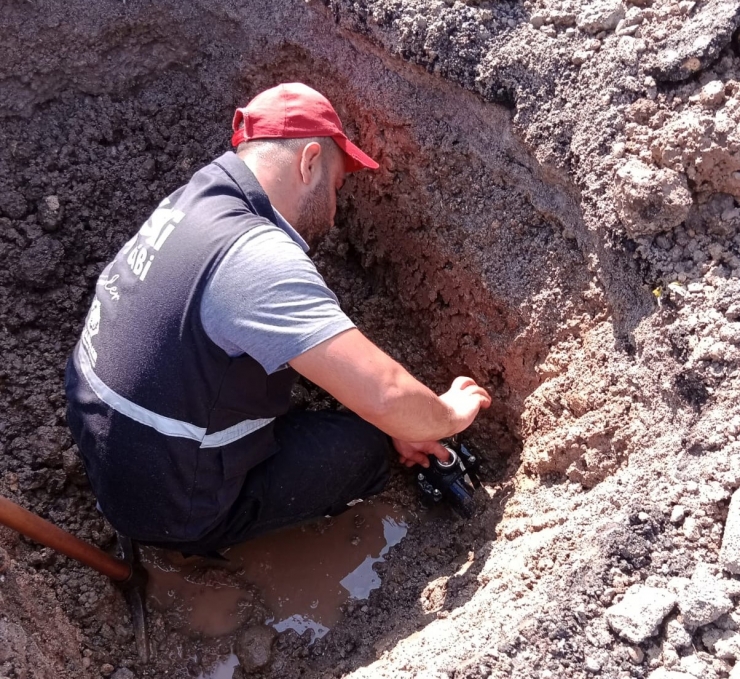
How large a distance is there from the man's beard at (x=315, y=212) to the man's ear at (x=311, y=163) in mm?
27

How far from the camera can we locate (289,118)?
1769 millimetres

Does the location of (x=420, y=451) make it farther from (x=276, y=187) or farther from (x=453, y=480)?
(x=276, y=187)

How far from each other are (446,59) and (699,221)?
3.00ft

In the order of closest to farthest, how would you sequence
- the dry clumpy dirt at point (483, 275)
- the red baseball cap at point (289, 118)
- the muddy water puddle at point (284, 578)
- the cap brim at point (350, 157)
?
the dry clumpy dirt at point (483, 275) → the red baseball cap at point (289, 118) → the cap brim at point (350, 157) → the muddy water puddle at point (284, 578)

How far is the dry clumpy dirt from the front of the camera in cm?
147

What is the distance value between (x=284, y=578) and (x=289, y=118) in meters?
1.46

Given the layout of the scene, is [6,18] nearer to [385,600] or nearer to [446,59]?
[446,59]

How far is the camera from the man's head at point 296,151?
1740mm

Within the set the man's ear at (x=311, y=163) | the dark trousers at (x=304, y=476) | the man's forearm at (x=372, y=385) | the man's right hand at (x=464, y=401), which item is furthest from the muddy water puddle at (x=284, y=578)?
the man's ear at (x=311, y=163)

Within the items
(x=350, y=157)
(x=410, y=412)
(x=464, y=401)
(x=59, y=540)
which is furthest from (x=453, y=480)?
(x=59, y=540)

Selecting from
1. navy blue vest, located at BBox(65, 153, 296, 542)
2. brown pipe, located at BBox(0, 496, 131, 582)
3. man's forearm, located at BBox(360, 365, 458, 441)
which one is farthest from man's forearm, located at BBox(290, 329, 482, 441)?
brown pipe, located at BBox(0, 496, 131, 582)

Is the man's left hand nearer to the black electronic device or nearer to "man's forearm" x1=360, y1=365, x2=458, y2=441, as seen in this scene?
the black electronic device

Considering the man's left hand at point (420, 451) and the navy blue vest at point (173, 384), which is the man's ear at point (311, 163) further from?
the man's left hand at point (420, 451)

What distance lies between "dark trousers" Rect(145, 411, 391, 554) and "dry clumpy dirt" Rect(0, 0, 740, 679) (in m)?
0.31
